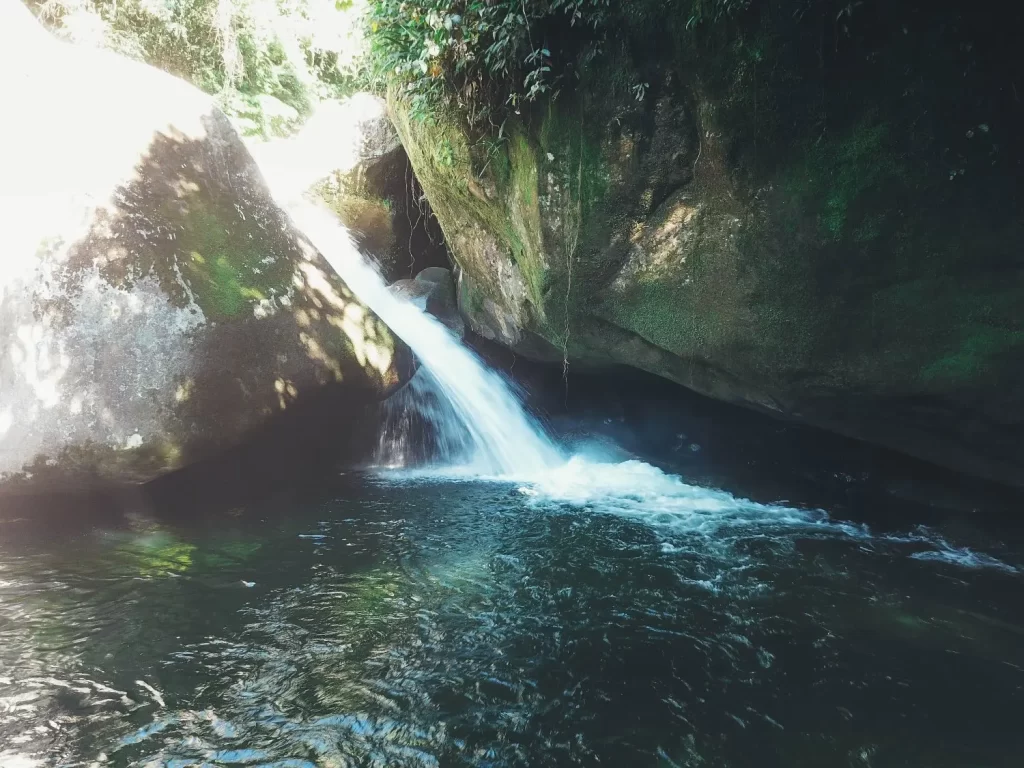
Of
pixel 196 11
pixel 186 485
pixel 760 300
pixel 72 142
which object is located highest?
pixel 196 11

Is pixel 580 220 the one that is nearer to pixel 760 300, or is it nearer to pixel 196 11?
pixel 760 300

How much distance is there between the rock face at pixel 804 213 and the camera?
14.5 feet

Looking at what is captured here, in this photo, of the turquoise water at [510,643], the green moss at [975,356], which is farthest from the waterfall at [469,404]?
the green moss at [975,356]

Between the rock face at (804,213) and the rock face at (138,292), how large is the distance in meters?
2.82

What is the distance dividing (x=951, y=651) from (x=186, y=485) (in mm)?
7385

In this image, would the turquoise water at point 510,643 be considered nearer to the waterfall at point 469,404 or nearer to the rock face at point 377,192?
the waterfall at point 469,404

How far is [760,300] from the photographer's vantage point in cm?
544

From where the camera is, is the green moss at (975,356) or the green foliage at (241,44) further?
the green foliage at (241,44)

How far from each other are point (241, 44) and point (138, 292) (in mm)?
10161

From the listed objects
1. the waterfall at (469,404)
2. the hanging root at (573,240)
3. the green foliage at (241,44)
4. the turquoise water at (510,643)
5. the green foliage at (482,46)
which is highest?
the green foliage at (241,44)

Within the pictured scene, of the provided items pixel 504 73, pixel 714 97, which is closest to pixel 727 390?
pixel 714 97

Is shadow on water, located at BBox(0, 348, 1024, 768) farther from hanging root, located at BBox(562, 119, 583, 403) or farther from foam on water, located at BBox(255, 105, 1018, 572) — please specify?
hanging root, located at BBox(562, 119, 583, 403)

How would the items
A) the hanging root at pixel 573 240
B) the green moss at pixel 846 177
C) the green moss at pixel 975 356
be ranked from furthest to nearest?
the hanging root at pixel 573 240
the green moss at pixel 975 356
the green moss at pixel 846 177


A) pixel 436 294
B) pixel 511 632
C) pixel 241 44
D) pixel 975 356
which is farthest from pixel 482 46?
pixel 241 44
